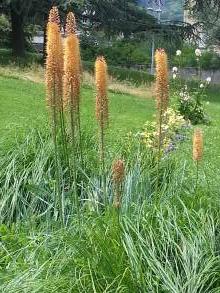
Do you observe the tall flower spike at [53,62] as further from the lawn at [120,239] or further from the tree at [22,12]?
the tree at [22,12]

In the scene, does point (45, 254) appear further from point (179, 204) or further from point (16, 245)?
point (179, 204)

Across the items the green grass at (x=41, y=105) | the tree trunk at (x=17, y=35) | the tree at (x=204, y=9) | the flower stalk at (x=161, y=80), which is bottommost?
the green grass at (x=41, y=105)

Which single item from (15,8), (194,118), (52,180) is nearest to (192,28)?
(15,8)

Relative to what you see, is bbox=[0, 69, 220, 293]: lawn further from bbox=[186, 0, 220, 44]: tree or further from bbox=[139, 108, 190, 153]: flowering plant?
bbox=[186, 0, 220, 44]: tree

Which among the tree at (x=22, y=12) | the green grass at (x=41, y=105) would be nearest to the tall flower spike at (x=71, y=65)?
the green grass at (x=41, y=105)

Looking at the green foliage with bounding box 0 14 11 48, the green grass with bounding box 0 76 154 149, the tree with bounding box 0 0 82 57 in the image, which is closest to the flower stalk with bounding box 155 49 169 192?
the green grass with bounding box 0 76 154 149

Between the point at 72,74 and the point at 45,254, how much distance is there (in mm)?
962

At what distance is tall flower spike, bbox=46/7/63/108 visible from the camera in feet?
12.2

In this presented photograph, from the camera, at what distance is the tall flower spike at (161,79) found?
382 centimetres

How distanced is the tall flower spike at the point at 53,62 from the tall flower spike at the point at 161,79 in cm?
53

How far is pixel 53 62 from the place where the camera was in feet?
12.2

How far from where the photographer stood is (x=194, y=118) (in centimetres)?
1548

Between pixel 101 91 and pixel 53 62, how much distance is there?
0.30m

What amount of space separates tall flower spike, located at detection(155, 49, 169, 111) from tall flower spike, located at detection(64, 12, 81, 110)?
437 millimetres
